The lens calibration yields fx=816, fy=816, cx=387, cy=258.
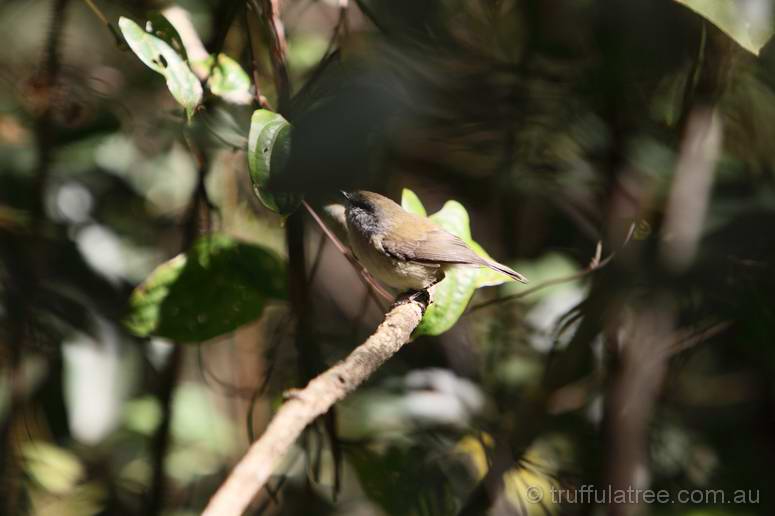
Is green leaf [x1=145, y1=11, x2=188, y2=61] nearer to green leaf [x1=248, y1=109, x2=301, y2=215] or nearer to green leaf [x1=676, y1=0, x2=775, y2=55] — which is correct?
green leaf [x1=248, y1=109, x2=301, y2=215]

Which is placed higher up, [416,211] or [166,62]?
[166,62]

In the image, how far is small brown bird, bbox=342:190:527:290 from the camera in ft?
8.06

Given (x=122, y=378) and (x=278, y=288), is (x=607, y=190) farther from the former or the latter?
(x=122, y=378)

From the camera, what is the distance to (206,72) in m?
2.05

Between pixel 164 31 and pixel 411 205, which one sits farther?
pixel 411 205

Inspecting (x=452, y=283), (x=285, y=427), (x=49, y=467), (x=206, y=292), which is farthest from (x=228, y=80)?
(x=49, y=467)

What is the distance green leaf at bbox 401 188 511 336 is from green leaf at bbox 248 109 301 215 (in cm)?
47

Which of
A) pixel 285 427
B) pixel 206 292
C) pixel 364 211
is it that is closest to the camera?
pixel 285 427

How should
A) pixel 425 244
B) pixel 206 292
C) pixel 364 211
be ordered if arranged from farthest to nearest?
pixel 364 211 < pixel 425 244 < pixel 206 292

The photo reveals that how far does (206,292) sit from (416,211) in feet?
1.99

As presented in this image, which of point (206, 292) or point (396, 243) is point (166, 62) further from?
point (396, 243)

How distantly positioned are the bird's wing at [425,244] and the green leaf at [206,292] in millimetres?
453

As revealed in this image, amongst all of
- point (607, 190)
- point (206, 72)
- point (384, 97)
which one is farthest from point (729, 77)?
point (206, 72)

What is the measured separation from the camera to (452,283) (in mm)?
2133
